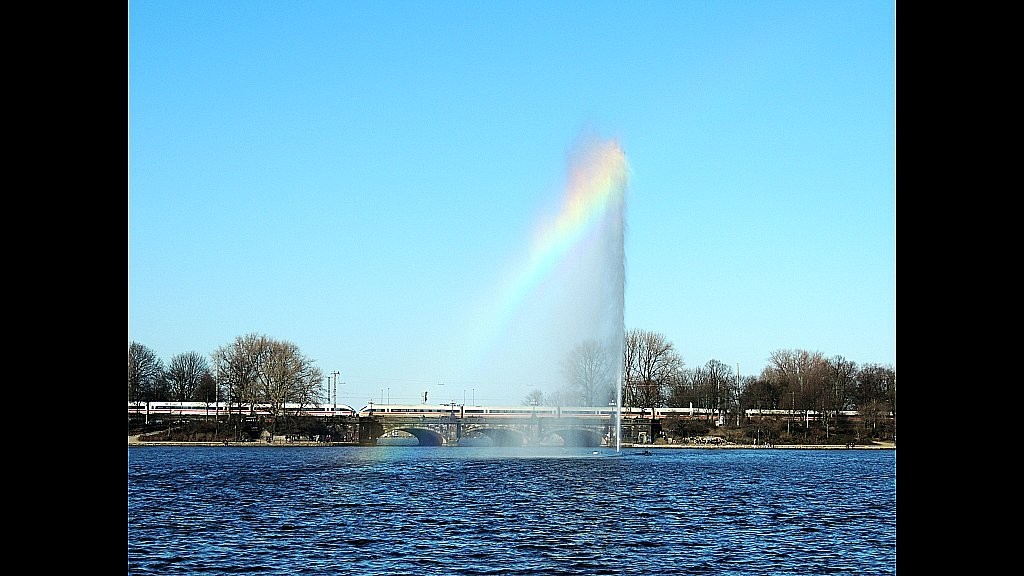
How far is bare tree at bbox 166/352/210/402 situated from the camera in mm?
102525

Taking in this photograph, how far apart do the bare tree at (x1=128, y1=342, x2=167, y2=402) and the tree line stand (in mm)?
90

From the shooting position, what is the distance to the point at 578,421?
91.7 meters

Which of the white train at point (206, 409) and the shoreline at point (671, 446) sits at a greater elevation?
the white train at point (206, 409)

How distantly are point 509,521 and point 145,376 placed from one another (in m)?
75.0

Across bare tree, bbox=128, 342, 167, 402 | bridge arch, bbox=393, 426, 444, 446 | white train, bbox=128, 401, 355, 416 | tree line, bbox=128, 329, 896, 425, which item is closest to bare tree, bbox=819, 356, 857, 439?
tree line, bbox=128, 329, 896, 425

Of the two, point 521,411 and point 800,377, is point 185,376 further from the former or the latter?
point 800,377

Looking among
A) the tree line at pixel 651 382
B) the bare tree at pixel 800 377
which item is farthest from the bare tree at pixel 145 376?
the bare tree at pixel 800 377

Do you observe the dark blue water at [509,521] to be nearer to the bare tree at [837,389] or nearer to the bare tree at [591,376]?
the bare tree at [591,376]

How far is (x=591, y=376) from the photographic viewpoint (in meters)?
77.6

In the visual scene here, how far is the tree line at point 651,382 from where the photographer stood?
95.5m

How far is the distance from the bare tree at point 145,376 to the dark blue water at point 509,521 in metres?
36.9

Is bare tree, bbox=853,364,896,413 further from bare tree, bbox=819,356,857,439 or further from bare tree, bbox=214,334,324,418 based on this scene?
bare tree, bbox=214,334,324,418
